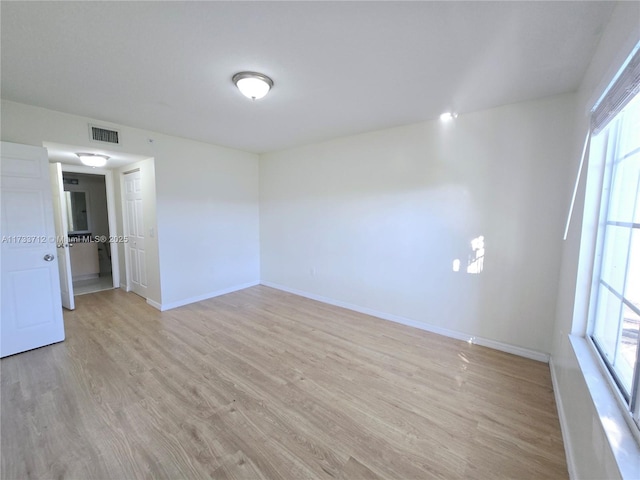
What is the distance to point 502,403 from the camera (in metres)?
1.98

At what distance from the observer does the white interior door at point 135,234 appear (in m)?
4.13

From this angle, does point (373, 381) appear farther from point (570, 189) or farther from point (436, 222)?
point (570, 189)

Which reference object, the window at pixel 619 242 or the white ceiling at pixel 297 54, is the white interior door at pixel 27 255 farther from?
the window at pixel 619 242

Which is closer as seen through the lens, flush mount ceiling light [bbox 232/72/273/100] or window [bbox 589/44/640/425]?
window [bbox 589/44/640/425]

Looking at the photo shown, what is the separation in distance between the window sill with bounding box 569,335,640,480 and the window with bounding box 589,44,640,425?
0.05m

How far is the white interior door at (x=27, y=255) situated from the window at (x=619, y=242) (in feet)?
14.9

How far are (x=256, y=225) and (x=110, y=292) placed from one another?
112 inches

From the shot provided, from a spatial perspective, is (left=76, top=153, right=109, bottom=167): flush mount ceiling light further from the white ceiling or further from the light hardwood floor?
the light hardwood floor

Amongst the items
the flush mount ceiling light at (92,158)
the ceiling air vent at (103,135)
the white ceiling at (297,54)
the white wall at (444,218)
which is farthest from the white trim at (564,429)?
the flush mount ceiling light at (92,158)

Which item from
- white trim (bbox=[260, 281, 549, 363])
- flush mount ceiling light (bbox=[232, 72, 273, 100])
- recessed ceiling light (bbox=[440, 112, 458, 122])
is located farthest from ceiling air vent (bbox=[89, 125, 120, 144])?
recessed ceiling light (bbox=[440, 112, 458, 122])

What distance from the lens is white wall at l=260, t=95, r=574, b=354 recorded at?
245 cm

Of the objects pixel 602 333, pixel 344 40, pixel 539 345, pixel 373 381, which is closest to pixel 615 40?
pixel 344 40

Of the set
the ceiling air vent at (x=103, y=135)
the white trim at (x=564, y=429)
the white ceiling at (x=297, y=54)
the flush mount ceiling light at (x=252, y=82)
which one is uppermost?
the white ceiling at (x=297, y=54)

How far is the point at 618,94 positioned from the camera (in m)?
1.24
